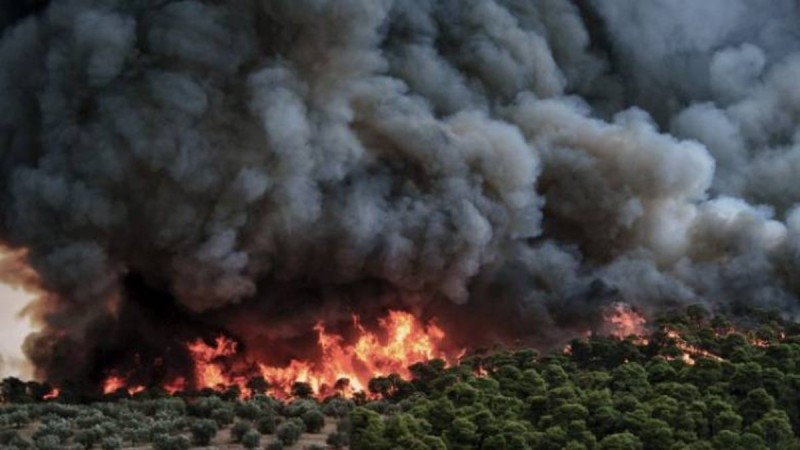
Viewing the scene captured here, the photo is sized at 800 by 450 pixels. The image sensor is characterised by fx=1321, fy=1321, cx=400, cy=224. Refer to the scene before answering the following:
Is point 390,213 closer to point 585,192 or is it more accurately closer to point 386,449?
point 585,192

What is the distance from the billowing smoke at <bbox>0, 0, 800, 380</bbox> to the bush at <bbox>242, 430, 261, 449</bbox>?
10127 millimetres

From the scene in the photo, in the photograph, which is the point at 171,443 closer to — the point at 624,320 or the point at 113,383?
the point at 113,383

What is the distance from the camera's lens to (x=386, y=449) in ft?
92.3

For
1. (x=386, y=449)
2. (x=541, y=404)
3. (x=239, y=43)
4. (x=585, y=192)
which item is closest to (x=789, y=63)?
(x=585, y=192)

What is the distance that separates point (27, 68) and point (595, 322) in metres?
19.4

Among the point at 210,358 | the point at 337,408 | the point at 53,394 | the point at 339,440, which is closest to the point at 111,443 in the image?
the point at 339,440

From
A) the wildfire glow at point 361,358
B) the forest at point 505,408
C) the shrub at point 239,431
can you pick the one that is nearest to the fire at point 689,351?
the forest at point 505,408

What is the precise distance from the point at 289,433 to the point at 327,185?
41.0ft

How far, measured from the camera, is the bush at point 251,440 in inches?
1128

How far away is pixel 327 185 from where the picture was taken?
40.4 meters

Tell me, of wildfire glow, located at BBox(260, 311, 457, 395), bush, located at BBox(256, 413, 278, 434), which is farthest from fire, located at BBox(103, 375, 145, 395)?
bush, located at BBox(256, 413, 278, 434)

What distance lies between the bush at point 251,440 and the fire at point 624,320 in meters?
14.9

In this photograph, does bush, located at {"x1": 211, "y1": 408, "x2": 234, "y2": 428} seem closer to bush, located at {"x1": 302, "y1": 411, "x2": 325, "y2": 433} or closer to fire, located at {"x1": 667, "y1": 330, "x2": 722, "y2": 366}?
bush, located at {"x1": 302, "y1": 411, "x2": 325, "y2": 433}

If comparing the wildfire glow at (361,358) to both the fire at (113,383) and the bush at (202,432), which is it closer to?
the fire at (113,383)
